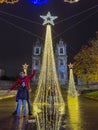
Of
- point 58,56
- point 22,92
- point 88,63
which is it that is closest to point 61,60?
point 58,56

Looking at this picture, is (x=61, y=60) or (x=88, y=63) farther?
(x=61, y=60)

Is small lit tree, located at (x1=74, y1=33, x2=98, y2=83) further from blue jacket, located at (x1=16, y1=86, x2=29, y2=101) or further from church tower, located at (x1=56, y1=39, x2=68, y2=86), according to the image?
church tower, located at (x1=56, y1=39, x2=68, y2=86)

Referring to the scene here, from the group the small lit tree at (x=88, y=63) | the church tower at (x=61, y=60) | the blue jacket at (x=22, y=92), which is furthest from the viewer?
the church tower at (x=61, y=60)

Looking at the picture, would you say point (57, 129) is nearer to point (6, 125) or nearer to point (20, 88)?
point (6, 125)

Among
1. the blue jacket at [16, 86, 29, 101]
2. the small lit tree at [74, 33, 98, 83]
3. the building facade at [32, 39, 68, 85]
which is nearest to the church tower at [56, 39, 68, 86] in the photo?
the building facade at [32, 39, 68, 85]

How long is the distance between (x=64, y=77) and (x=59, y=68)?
6213 mm

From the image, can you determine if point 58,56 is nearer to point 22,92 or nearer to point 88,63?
point 88,63

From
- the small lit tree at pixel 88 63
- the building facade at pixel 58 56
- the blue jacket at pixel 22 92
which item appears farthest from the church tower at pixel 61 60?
the blue jacket at pixel 22 92

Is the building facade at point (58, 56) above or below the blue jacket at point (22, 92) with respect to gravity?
above

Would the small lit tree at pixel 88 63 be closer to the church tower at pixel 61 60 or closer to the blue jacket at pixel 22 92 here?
the blue jacket at pixel 22 92

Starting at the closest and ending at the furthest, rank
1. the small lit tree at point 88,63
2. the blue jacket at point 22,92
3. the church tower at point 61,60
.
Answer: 1. the blue jacket at point 22,92
2. the small lit tree at point 88,63
3. the church tower at point 61,60

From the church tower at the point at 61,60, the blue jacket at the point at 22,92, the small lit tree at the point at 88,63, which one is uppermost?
the church tower at the point at 61,60

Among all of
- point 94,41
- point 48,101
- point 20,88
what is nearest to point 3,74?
point 94,41

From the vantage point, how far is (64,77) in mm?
134750
